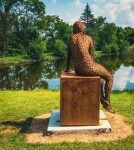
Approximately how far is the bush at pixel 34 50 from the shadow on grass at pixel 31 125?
1605 inches

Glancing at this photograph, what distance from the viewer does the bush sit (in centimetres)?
5030

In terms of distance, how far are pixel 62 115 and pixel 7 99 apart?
5556 millimetres

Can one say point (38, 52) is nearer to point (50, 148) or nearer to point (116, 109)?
point (116, 109)

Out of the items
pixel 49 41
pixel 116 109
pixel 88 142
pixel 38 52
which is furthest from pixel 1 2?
pixel 88 142

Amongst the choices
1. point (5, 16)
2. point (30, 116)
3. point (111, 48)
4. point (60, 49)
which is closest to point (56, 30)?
point (60, 49)

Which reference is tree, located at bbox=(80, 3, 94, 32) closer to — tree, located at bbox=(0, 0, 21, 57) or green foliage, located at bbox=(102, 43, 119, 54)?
green foliage, located at bbox=(102, 43, 119, 54)

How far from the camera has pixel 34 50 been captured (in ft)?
164

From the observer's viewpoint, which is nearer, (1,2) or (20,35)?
(1,2)

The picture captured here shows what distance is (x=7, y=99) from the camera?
1330 cm

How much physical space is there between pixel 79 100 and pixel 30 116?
261 centimetres

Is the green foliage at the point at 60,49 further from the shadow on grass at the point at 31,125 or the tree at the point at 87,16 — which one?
the shadow on grass at the point at 31,125

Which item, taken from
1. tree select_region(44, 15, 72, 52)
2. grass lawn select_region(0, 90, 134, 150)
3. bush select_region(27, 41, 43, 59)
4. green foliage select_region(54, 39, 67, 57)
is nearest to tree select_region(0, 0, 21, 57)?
bush select_region(27, 41, 43, 59)

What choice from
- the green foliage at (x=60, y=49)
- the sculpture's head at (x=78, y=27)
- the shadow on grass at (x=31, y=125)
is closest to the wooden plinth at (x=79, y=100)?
the shadow on grass at (x=31, y=125)

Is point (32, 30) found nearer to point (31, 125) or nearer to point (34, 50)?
point (34, 50)
